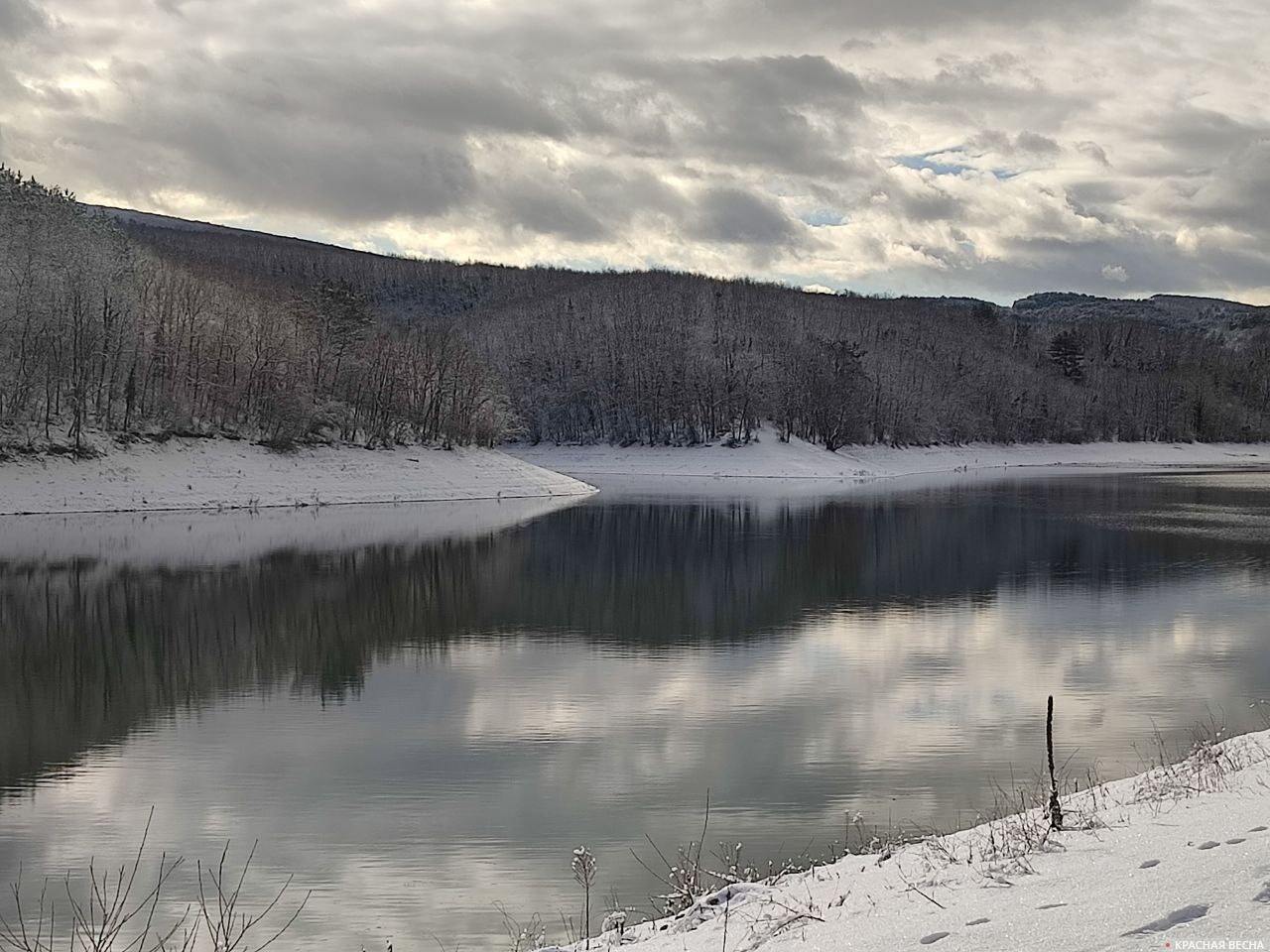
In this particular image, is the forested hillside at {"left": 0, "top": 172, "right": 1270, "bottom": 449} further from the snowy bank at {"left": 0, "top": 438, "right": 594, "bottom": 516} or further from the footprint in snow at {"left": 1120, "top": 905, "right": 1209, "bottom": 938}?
the footprint in snow at {"left": 1120, "top": 905, "right": 1209, "bottom": 938}

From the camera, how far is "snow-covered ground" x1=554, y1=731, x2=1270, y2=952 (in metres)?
5.64

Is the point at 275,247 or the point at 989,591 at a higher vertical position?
the point at 275,247

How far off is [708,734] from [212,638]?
1169cm

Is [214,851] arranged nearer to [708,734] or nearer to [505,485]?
[708,734]

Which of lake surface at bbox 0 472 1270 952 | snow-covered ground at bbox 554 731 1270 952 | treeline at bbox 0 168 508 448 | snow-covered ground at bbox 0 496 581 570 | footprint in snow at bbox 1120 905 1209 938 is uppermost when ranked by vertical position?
treeline at bbox 0 168 508 448

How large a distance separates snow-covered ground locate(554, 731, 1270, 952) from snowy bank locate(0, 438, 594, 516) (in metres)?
46.5

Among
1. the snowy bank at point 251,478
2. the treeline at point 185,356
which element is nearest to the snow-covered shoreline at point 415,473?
the snowy bank at point 251,478

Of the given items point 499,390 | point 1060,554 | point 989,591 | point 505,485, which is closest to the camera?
point 989,591

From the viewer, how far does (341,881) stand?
10047 millimetres

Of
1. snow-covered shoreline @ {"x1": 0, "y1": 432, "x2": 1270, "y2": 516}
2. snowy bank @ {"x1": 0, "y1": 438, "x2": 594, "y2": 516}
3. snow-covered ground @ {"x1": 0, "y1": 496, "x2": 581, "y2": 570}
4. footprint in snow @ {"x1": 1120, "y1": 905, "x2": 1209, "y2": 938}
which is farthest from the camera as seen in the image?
snow-covered shoreline @ {"x1": 0, "y1": 432, "x2": 1270, "y2": 516}

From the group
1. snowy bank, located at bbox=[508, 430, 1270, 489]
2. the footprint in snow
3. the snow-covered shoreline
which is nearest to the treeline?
the snow-covered shoreline

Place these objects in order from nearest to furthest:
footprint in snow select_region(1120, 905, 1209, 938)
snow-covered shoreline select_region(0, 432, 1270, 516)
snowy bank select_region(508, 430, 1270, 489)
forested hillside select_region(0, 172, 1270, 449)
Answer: footprint in snow select_region(1120, 905, 1209, 938) → snow-covered shoreline select_region(0, 432, 1270, 516) → forested hillside select_region(0, 172, 1270, 449) → snowy bank select_region(508, 430, 1270, 489)

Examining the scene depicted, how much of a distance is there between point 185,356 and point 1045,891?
62.6m

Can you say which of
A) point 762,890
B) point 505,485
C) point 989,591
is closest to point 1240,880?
point 762,890
